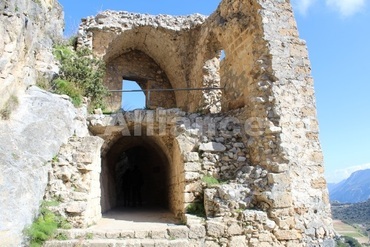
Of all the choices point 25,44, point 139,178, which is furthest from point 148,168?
point 25,44

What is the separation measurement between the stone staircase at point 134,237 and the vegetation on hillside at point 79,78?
3.44m

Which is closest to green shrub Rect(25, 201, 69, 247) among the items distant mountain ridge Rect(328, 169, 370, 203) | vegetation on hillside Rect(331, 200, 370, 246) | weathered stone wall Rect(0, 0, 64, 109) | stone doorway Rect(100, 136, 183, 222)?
weathered stone wall Rect(0, 0, 64, 109)

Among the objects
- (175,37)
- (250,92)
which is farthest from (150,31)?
(250,92)

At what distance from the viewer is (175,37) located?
1071 centimetres

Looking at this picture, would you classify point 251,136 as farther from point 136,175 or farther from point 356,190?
point 356,190

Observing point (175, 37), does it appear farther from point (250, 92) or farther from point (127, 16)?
point (250, 92)

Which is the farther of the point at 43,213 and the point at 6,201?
the point at 43,213

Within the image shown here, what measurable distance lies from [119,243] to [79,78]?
4821mm

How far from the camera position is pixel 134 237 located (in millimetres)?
5566

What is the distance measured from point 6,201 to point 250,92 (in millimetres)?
5191

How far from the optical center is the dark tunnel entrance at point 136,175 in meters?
11.1

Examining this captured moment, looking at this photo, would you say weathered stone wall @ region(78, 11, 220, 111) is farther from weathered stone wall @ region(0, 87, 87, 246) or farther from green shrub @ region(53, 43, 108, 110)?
weathered stone wall @ region(0, 87, 87, 246)

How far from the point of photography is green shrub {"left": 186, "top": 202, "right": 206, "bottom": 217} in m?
6.16

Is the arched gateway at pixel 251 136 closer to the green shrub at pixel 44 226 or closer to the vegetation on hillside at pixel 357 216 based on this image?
the green shrub at pixel 44 226
